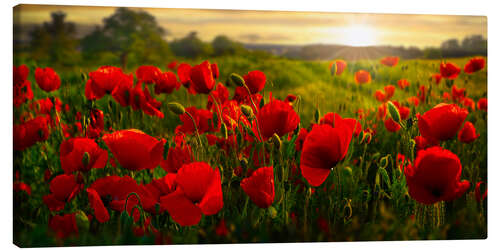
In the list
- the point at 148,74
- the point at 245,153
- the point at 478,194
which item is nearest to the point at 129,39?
the point at 148,74

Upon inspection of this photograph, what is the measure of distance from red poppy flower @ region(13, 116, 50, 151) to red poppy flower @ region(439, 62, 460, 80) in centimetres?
200

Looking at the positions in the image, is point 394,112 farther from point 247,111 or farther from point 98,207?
point 98,207

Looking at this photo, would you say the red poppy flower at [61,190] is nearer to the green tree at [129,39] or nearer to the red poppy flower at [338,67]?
the green tree at [129,39]

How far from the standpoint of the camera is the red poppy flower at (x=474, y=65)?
12.6 feet

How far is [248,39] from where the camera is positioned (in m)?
3.59

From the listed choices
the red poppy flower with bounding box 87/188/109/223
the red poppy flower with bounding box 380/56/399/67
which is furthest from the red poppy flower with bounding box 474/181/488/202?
the red poppy flower with bounding box 87/188/109/223

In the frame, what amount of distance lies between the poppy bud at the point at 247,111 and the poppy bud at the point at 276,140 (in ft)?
0.48

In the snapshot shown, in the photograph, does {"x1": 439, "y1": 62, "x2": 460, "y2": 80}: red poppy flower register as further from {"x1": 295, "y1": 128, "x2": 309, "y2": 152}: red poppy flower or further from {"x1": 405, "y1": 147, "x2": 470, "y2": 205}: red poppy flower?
{"x1": 295, "y1": 128, "x2": 309, "y2": 152}: red poppy flower

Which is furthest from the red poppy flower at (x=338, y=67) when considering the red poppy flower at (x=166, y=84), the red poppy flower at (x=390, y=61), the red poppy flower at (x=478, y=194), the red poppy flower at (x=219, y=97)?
the red poppy flower at (x=478, y=194)

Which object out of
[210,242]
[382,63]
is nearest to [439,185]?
[382,63]

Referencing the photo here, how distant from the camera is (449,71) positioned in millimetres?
3844

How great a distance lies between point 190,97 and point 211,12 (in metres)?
0.42

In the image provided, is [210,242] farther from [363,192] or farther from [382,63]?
[382,63]

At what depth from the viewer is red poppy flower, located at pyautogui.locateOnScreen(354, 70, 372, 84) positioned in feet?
12.2
